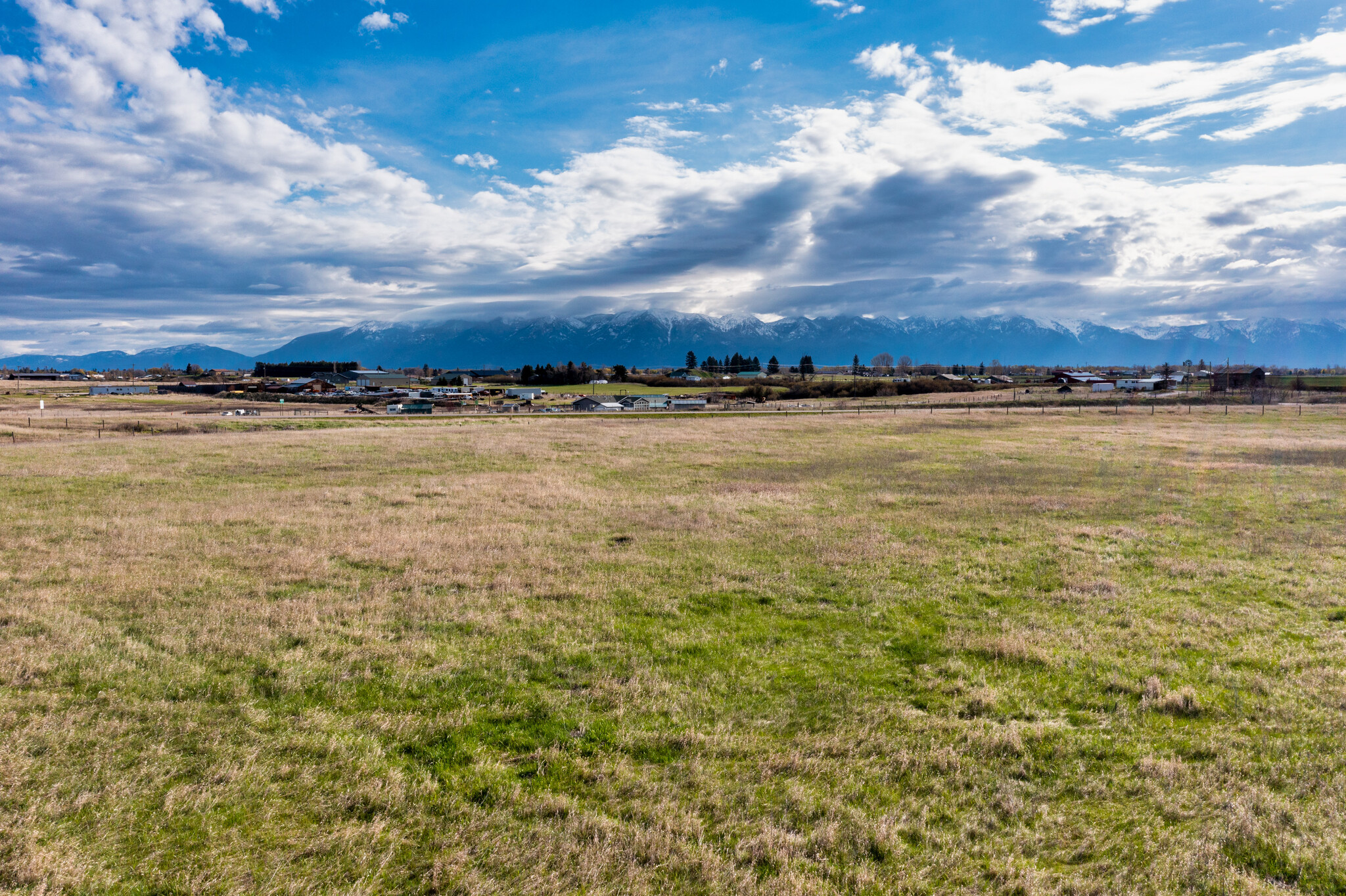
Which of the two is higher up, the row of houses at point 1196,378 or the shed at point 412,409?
the row of houses at point 1196,378

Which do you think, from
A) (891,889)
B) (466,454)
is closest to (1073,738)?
(891,889)

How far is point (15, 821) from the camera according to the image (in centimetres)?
686

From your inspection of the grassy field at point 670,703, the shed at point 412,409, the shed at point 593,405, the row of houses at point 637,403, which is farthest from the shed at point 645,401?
the grassy field at point 670,703

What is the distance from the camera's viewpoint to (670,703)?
999cm

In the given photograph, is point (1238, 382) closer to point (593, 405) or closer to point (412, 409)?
point (593, 405)

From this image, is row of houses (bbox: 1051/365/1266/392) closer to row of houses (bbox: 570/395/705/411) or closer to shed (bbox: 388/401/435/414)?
row of houses (bbox: 570/395/705/411)

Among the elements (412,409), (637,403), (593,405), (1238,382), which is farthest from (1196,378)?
(412,409)

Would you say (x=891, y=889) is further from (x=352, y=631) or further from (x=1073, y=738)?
(x=352, y=631)

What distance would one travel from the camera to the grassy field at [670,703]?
6703 mm

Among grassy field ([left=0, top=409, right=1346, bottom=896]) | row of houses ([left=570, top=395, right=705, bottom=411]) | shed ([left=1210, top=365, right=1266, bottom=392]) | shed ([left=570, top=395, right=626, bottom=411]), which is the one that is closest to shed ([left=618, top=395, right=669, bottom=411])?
row of houses ([left=570, top=395, right=705, bottom=411])

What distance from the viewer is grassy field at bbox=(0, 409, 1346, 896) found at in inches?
264

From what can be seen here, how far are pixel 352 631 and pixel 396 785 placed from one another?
562 centimetres

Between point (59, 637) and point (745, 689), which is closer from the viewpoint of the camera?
point (745, 689)

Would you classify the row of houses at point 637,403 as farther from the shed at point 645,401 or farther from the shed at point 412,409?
the shed at point 412,409
